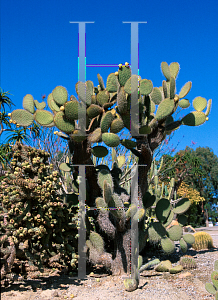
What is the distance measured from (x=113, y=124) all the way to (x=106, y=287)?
2010 mm

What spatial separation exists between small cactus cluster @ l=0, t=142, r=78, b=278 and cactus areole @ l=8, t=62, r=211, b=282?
54 centimetres

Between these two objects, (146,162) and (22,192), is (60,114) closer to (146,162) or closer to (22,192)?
(22,192)

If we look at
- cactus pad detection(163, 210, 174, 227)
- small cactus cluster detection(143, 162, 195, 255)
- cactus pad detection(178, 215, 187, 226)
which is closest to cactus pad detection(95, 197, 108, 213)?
small cactus cluster detection(143, 162, 195, 255)

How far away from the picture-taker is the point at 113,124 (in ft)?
11.8

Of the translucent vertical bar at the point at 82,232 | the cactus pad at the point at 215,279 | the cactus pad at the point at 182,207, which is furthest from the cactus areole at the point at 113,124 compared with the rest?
the cactus pad at the point at 215,279

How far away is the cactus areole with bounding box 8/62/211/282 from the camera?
11.8 ft

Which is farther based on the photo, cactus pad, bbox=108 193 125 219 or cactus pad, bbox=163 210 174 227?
cactus pad, bbox=163 210 174 227

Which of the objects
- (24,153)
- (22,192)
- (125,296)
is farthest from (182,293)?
(24,153)

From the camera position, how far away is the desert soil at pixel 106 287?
3121 mm

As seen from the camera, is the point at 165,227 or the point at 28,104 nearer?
the point at 28,104

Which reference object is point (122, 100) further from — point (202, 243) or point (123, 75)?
point (202, 243)

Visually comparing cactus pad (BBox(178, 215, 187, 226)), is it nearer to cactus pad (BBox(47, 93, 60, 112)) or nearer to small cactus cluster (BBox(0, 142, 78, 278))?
small cactus cluster (BBox(0, 142, 78, 278))

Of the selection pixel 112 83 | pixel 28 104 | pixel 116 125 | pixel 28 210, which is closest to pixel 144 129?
pixel 116 125

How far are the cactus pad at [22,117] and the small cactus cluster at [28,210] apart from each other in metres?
0.58
